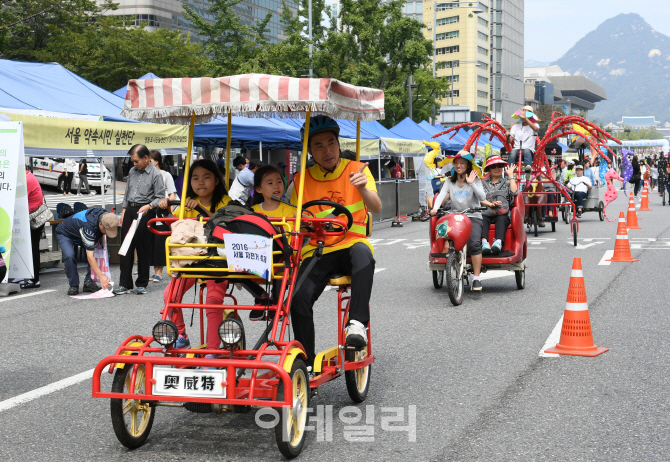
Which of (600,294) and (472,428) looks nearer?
(472,428)

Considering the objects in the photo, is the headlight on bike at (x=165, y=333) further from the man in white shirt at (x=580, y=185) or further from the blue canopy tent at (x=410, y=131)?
the blue canopy tent at (x=410, y=131)

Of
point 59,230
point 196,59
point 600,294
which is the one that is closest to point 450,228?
point 600,294

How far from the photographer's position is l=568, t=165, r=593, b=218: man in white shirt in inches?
907

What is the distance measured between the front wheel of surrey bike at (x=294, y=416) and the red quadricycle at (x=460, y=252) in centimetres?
500

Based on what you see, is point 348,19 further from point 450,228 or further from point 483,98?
point 483,98

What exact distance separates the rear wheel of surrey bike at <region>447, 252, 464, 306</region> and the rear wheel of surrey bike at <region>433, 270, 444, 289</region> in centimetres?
119

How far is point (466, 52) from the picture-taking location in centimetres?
12675

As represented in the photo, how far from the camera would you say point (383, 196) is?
2286 cm

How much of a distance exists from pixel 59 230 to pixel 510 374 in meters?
7.09

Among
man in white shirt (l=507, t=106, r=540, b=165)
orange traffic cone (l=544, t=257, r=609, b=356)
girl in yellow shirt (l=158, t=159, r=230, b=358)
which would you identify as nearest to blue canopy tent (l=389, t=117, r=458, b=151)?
man in white shirt (l=507, t=106, r=540, b=165)

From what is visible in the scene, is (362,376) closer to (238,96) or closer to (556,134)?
(238,96)

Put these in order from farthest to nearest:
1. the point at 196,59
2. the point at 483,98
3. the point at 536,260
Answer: the point at 483,98 → the point at 196,59 → the point at 536,260

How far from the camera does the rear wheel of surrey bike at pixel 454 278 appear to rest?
9.34 m

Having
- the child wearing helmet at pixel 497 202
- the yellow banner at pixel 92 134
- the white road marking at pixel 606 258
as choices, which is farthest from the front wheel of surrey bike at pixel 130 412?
the white road marking at pixel 606 258
